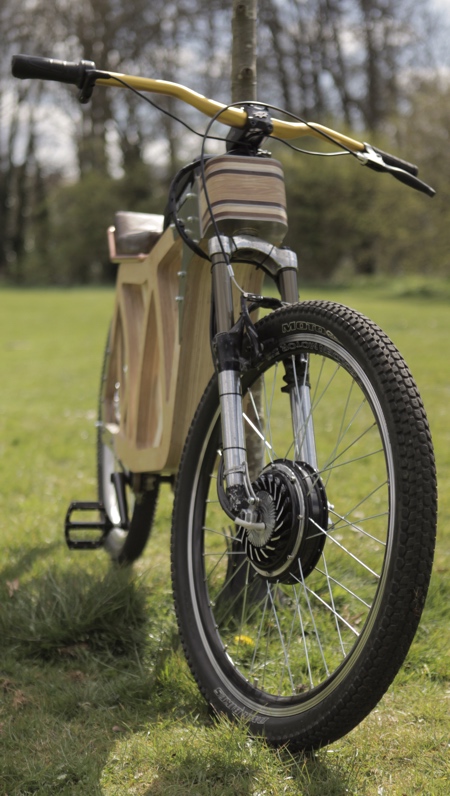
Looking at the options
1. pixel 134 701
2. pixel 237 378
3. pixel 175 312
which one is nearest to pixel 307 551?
pixel 237 378

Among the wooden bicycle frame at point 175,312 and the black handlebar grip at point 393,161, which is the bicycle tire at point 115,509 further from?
the black handlebar grip at point 393,161

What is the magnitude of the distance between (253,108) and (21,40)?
102ft

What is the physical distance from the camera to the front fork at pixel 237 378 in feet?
7.15

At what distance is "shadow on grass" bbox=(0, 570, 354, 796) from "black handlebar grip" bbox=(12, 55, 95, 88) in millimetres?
1577

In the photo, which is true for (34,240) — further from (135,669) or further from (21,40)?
(135,669)

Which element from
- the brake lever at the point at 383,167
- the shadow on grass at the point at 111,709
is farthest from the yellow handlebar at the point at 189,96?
the shadow on grass at the point at 111,709

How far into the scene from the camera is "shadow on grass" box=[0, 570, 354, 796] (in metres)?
2.00

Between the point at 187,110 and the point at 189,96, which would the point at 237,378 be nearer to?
the point at 189,96

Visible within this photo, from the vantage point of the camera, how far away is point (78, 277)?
32188 millimetres

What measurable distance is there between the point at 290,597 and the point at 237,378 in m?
1.04

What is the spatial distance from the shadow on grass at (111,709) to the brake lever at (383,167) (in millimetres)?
1534

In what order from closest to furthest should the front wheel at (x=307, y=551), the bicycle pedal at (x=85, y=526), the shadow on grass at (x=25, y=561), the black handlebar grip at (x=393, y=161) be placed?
the front wheel at (x=307, y=551), the black handlebar grip at (x=393, y=161), the shadow on grass at (x=25, y=561), the bicycle pedal at (x=85, y=526)

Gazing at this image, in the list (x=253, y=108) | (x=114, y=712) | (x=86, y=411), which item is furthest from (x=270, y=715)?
(x=86, y=411)

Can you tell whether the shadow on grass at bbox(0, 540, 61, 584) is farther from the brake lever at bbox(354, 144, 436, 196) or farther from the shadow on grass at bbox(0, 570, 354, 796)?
the brake lever at bbox(354, 144, 436, 196)
